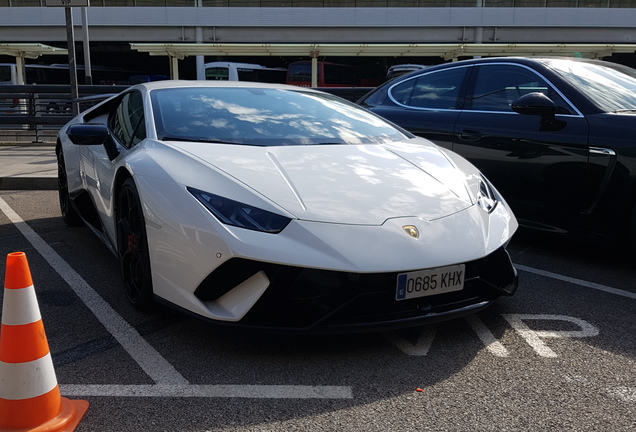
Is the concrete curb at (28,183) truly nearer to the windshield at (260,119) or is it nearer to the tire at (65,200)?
the tire at (65,200)

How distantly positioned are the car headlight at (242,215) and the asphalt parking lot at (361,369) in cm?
59

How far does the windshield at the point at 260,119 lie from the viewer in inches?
138

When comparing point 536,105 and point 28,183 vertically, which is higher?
point 536,105

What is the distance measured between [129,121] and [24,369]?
7.23ft

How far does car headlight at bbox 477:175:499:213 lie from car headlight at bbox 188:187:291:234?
3.60 ft

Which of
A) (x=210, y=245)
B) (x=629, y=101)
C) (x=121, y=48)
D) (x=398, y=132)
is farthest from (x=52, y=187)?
(x=121, y=48)

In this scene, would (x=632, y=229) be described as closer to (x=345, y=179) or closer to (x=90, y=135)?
(x=345, y=179)

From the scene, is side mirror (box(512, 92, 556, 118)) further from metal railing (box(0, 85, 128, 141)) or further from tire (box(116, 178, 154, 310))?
metal railing (box(0, 85, 128, 141))

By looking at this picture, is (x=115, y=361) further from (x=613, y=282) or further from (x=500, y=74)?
(x=500, y=74)

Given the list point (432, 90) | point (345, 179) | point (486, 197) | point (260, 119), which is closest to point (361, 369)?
point (345, 179)

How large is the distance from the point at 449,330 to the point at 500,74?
2.64 metres

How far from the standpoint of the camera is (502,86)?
4.92 meters

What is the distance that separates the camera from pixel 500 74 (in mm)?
4961

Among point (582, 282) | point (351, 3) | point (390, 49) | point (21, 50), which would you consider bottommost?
point (582, 282)
